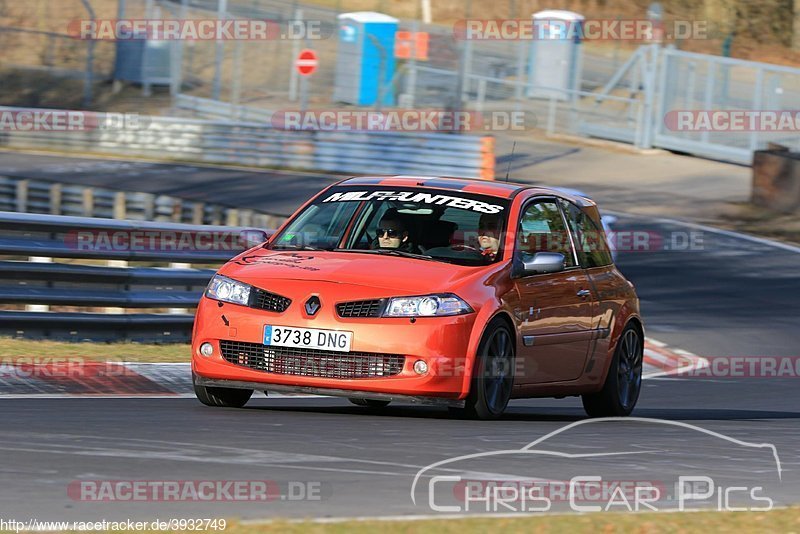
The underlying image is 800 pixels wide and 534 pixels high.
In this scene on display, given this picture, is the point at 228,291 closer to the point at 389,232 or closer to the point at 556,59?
the point at 389,232

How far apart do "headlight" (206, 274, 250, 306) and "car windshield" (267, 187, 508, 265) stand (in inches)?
24.3

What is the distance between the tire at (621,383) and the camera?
10352mm

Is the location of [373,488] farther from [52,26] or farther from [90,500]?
[52,26]

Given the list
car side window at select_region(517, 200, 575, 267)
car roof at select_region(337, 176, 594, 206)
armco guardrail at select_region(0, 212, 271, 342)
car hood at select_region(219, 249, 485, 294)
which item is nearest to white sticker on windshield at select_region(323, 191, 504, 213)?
car roof at select_region(337, 176, 594, 206)

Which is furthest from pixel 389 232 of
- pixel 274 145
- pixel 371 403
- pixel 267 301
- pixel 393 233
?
pixel 274 145

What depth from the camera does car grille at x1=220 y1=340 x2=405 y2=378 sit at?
8.42 m

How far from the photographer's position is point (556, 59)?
4028 cm

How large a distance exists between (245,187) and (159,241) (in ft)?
58.5

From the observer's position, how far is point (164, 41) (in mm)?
45875

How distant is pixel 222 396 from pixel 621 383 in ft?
9.39

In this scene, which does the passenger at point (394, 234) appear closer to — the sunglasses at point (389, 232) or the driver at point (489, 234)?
the sunglasses at point (389, 232)

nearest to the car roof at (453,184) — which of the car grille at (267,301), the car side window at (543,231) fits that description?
the car side window at (543,231)

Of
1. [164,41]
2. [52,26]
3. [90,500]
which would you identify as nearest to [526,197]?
[90,500]

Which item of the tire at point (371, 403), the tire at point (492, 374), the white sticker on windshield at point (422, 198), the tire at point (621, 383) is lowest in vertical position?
the tire at point (371, 403)
